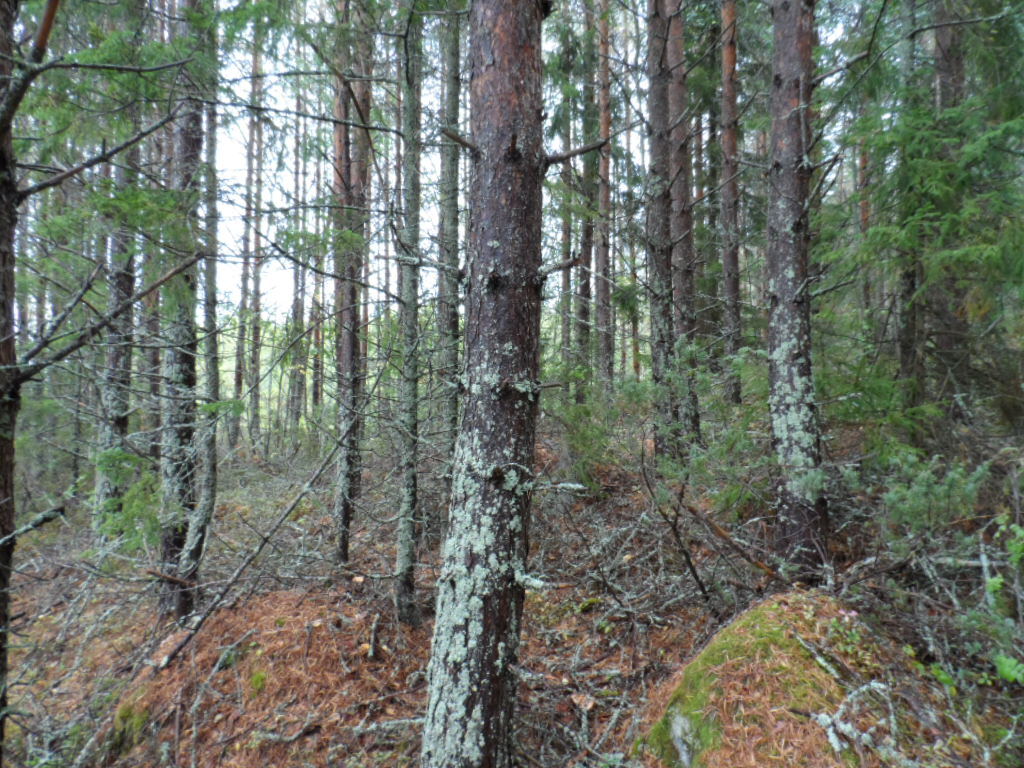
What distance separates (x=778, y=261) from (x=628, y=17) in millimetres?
13754

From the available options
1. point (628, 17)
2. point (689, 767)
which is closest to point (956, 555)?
point (689, 767)

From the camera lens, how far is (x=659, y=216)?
6707 millimetres

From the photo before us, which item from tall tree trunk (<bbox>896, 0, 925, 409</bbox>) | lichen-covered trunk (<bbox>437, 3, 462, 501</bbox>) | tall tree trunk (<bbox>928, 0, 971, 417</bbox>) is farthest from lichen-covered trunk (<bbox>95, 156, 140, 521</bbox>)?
tall tree trunk (<bbox>928, 0, 971, 417</bbox>)

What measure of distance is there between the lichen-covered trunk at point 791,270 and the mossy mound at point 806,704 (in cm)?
131

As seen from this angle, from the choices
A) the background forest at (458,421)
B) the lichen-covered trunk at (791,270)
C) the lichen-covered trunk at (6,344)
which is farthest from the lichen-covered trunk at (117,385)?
the lichen-covered trunk at (791,270)

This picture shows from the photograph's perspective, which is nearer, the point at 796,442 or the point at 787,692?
the point at 787,692

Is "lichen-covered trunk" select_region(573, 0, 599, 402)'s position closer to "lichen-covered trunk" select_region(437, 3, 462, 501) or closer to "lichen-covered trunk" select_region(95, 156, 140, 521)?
"lichen-covered trunk" select_region(437, 3, 462, 501)

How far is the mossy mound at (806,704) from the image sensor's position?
2.22 meters

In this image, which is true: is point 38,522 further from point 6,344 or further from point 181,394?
point 181,394

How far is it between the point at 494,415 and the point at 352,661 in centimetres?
310

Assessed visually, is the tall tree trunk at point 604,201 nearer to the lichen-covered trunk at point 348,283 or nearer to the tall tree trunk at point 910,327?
the lichen-covered trunk at point 348,283

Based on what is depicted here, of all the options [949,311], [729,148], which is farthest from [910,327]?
[729,148]

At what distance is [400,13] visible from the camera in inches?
187

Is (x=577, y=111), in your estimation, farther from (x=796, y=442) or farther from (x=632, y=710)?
(x=632, y=710)
